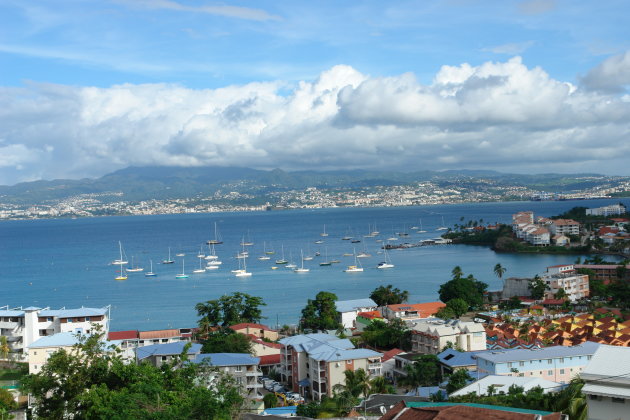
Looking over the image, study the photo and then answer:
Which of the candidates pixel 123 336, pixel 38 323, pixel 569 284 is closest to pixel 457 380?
pixel 123 336

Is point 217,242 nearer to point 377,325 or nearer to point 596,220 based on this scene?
point 596,220

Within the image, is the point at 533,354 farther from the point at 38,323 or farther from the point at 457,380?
the point at 38,323

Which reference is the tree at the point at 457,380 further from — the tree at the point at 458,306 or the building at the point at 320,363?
the tree at the point at 458,306

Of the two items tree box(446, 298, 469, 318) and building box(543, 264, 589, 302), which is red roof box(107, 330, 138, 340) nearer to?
tree box(446, 298, 469, 318)

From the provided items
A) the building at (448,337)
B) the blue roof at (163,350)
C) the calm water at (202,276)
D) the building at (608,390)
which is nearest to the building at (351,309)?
the calm water at (202,276)

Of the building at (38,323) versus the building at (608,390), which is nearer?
the building at (608,390)
